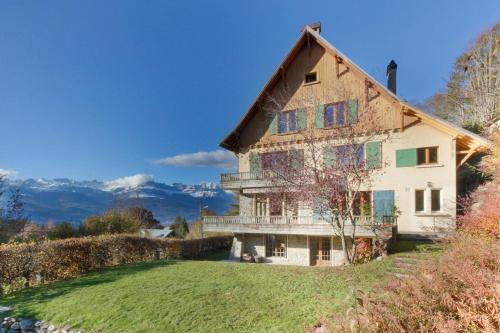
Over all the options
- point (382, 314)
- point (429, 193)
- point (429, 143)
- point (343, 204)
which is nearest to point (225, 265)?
point (343, 204)

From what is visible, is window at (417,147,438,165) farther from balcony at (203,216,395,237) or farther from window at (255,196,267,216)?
window at (255,196,267,216)

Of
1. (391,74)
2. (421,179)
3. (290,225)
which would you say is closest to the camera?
(421,179)

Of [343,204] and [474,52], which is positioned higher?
[474,52]

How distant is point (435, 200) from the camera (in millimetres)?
16891

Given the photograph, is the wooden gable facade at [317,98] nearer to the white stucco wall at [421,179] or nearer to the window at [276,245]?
the white stucco wall at [421,179]

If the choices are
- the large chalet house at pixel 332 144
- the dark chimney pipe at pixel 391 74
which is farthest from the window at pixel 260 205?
the dark chimney pipe at pixel 391 74

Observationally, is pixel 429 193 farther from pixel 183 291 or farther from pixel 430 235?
pixel 183 291

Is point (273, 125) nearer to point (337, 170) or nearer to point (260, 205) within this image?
point (260, 205)

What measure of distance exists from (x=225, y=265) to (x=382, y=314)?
11.6 meters

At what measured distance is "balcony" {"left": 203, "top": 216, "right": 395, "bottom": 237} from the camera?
15172 mm

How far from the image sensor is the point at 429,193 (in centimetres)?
1673

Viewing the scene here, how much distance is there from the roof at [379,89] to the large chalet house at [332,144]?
6 cm

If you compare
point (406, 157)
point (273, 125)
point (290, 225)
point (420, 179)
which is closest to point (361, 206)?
point (420, 179)

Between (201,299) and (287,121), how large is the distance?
→ 15.1 meters
